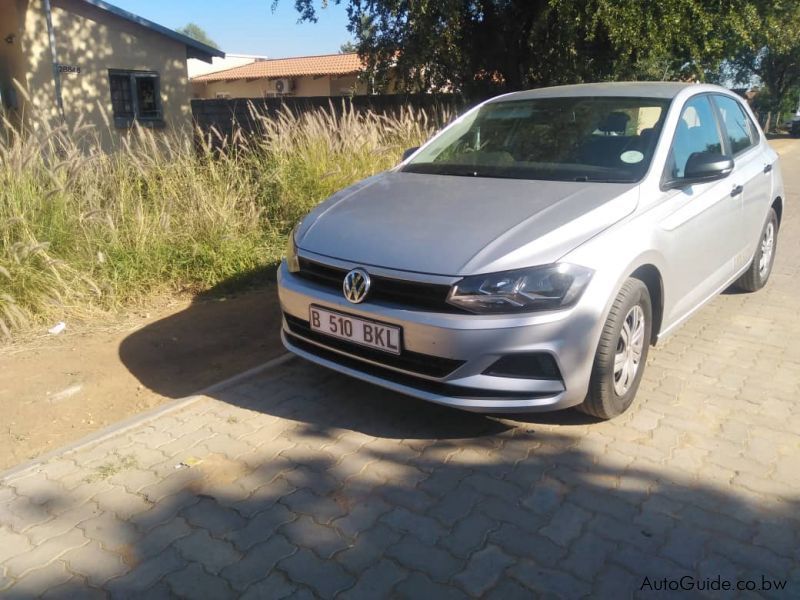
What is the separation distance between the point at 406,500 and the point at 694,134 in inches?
121

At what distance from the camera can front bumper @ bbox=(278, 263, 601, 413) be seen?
3.18 meters

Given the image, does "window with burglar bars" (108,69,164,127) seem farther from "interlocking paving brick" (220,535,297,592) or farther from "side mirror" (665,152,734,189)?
"interlocking paving brick" (220,535,297,592)


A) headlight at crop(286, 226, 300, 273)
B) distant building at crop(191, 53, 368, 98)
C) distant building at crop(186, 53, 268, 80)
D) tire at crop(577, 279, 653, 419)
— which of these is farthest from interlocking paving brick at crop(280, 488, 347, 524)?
distant building at crop(186, 53, 268, 80)

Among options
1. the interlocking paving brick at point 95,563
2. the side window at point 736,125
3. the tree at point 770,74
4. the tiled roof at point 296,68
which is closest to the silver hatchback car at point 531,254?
the side window at point 736,125

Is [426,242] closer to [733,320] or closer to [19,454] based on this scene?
[19,454]

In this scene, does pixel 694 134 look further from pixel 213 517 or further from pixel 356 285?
pixel 213 517

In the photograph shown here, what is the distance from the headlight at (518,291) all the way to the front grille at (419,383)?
39 centimetres

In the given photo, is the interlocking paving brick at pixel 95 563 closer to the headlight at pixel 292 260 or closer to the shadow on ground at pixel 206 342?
the shadow on ground at pixel 206 342

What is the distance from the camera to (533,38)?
1270 centimetres

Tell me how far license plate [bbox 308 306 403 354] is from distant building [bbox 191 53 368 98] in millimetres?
32657

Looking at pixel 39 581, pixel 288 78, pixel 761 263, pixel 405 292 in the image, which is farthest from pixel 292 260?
pixel 288 78

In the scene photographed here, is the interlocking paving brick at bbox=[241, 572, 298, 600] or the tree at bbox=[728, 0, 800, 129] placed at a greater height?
the tree at bbox=[728, 0, 800, 129]

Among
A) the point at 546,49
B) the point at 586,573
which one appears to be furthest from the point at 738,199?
the point at 546,49

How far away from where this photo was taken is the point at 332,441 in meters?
3.61
